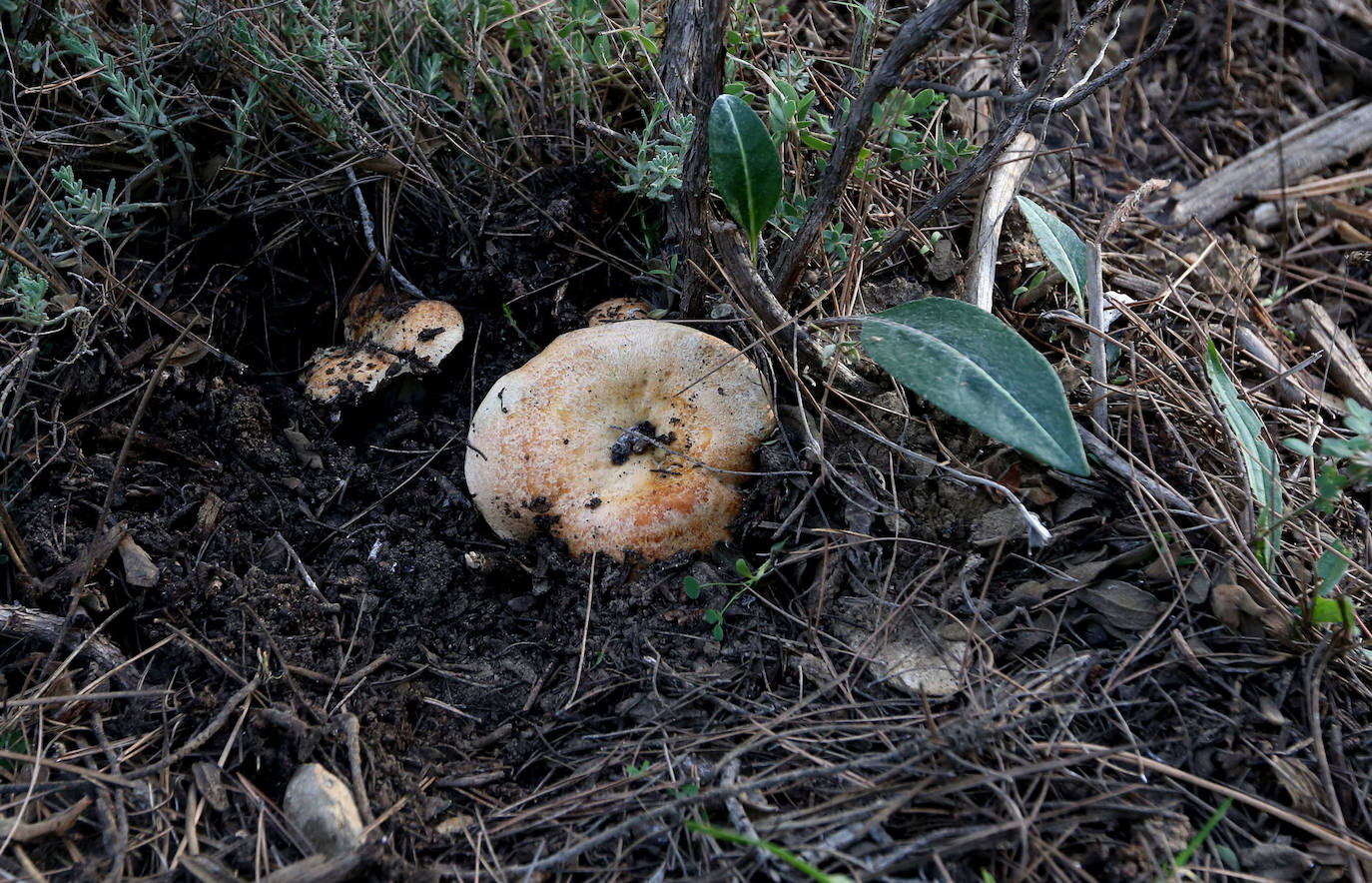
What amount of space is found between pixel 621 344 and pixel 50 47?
2063 mm

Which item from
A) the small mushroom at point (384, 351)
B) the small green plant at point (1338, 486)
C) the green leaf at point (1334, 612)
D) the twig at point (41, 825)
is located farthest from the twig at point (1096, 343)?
the twig at point (41, 825)

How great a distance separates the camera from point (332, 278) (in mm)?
2893

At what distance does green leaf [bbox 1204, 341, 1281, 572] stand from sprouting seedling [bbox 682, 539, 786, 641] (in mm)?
1075

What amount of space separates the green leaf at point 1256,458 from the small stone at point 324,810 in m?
1.99

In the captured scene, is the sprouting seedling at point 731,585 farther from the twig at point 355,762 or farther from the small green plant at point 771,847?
the twig at point 355,762

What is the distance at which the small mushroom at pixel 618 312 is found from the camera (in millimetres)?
2664

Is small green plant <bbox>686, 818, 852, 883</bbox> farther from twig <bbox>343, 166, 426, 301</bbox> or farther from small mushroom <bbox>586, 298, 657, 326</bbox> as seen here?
twig <bbox>343, 166, 426, 301</bbox>

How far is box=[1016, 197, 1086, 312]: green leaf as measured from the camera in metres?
2.38

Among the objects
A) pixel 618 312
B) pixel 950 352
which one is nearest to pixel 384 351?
pixel 618 312

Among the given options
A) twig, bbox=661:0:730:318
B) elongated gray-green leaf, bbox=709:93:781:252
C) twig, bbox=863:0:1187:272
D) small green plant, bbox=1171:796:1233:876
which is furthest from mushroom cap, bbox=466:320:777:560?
small green plant, bbox=1171:796:1233:876

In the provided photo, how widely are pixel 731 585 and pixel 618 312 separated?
3.17ft

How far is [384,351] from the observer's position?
2.64 m

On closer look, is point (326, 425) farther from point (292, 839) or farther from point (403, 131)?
point (292, 839)

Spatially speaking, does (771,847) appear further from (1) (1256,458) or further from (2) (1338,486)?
(1) (1256,458)
